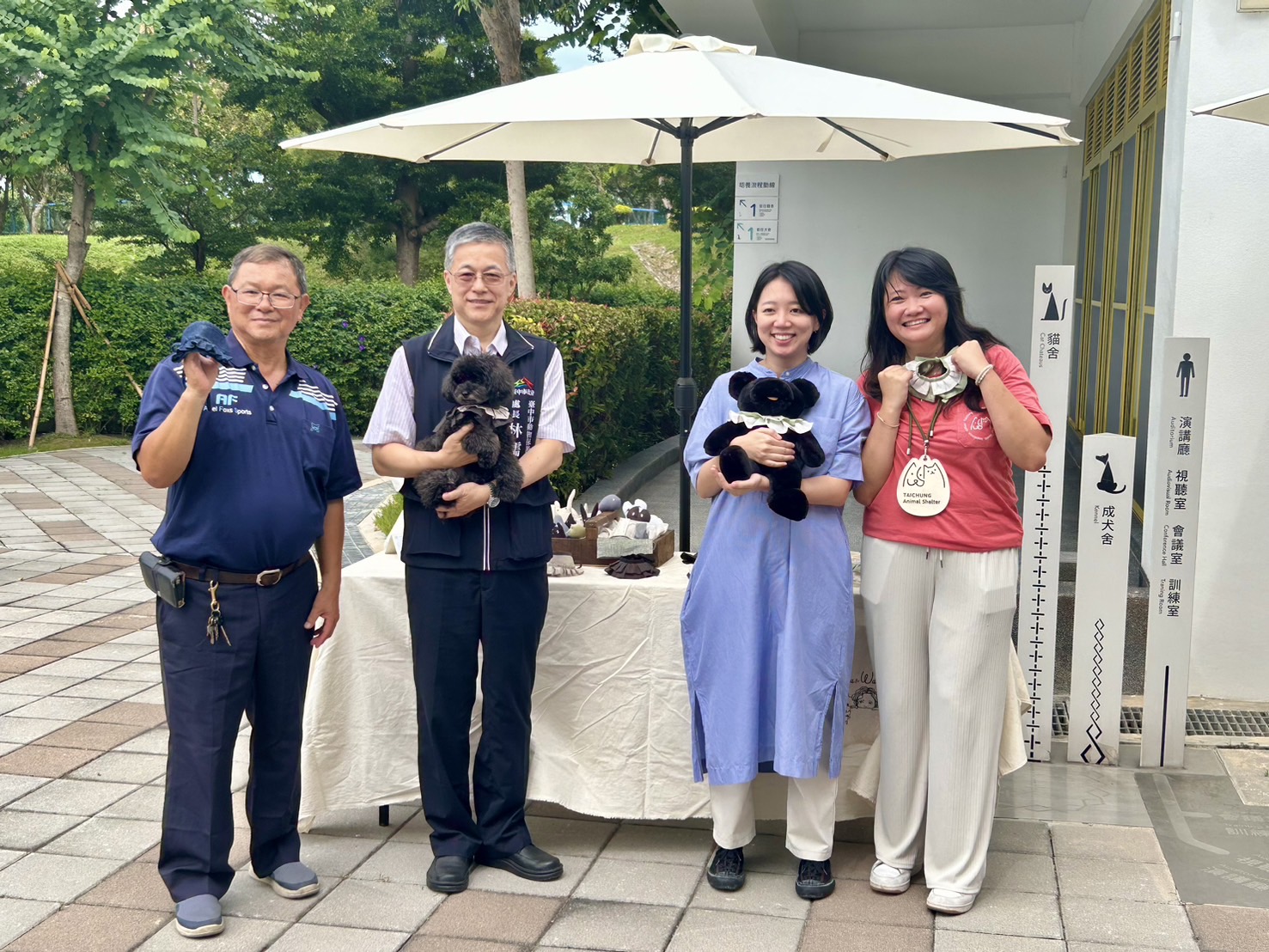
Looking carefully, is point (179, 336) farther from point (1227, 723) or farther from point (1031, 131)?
point (1227, 723)

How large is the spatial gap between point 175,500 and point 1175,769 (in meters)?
3.32

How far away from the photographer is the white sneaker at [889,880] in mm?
3162

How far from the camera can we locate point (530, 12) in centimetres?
1933

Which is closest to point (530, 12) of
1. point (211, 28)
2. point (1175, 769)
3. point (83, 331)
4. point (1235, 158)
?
point (211, 28)

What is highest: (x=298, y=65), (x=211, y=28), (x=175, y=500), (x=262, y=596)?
(x=298, y=65)

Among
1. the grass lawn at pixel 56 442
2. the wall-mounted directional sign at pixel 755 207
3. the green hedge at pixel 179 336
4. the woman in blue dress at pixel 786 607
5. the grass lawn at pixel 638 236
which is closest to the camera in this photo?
the woman in blue dress at pixel 786 607

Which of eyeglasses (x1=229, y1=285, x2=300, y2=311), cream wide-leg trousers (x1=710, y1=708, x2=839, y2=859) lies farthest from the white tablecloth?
eyeglasses (x1=229, y1=285, x2=300, y2=311)

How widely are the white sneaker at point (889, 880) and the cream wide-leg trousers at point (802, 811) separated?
133mm

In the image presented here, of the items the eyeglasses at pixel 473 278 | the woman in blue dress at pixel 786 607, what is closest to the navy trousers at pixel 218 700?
the eyeglasses at pixel 473 278

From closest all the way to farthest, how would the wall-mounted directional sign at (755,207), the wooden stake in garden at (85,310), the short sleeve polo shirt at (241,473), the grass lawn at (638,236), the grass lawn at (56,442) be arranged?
1. the short sleeve polo shirt at (241,473)
2. the wall-mounted directional sign at (755,207)
3. the grass lawn at (56,442)
4. the wooden stake in garden at (85,310)
5. the grass lawn at (638,236)

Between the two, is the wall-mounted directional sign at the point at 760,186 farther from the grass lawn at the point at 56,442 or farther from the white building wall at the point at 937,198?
the grass lawn at the point at 56,442

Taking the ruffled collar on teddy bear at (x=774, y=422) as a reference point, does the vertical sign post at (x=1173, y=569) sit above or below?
below

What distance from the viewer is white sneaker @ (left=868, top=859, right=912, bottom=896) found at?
316cm

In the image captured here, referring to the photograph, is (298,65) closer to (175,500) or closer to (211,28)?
(211,28)
